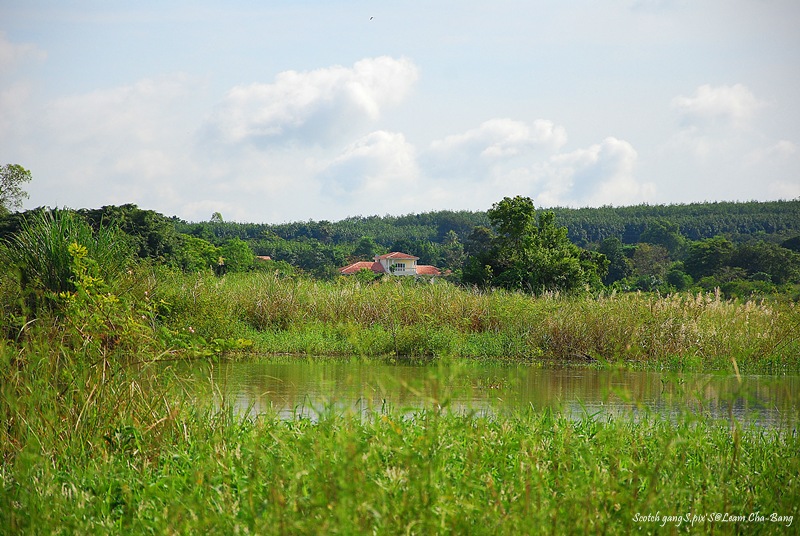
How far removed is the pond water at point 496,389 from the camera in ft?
27.8

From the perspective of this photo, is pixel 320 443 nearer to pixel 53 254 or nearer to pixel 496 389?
pixel 496 389

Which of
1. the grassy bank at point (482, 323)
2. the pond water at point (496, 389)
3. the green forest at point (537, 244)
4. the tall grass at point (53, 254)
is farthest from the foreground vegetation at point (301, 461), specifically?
the grassy bank at point (482, 323)

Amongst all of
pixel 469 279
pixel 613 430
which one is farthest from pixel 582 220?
pixel 613 430

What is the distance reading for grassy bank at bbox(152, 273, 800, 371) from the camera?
15.9 m

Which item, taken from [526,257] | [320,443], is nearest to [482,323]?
[526,257]

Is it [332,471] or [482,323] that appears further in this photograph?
[482,323]

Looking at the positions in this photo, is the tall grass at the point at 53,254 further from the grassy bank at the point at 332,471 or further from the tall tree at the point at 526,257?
the tall tree at the point at 526,257

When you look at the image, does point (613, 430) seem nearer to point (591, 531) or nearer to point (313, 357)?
point (591, 531)

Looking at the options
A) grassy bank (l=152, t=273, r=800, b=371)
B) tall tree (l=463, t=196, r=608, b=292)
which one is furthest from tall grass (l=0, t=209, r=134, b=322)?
tall tree (l=463, t=196, r=608, b=292)

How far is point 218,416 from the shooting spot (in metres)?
6.17

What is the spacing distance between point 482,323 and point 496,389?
25.0 ft

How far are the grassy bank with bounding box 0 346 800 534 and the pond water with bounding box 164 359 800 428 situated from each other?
0.78 meters

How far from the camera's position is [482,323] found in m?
18.2

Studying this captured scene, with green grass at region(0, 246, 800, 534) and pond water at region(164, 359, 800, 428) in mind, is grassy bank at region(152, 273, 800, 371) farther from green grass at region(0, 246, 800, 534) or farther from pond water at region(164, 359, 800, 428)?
green grass at region(0, 246, 800, 534)
